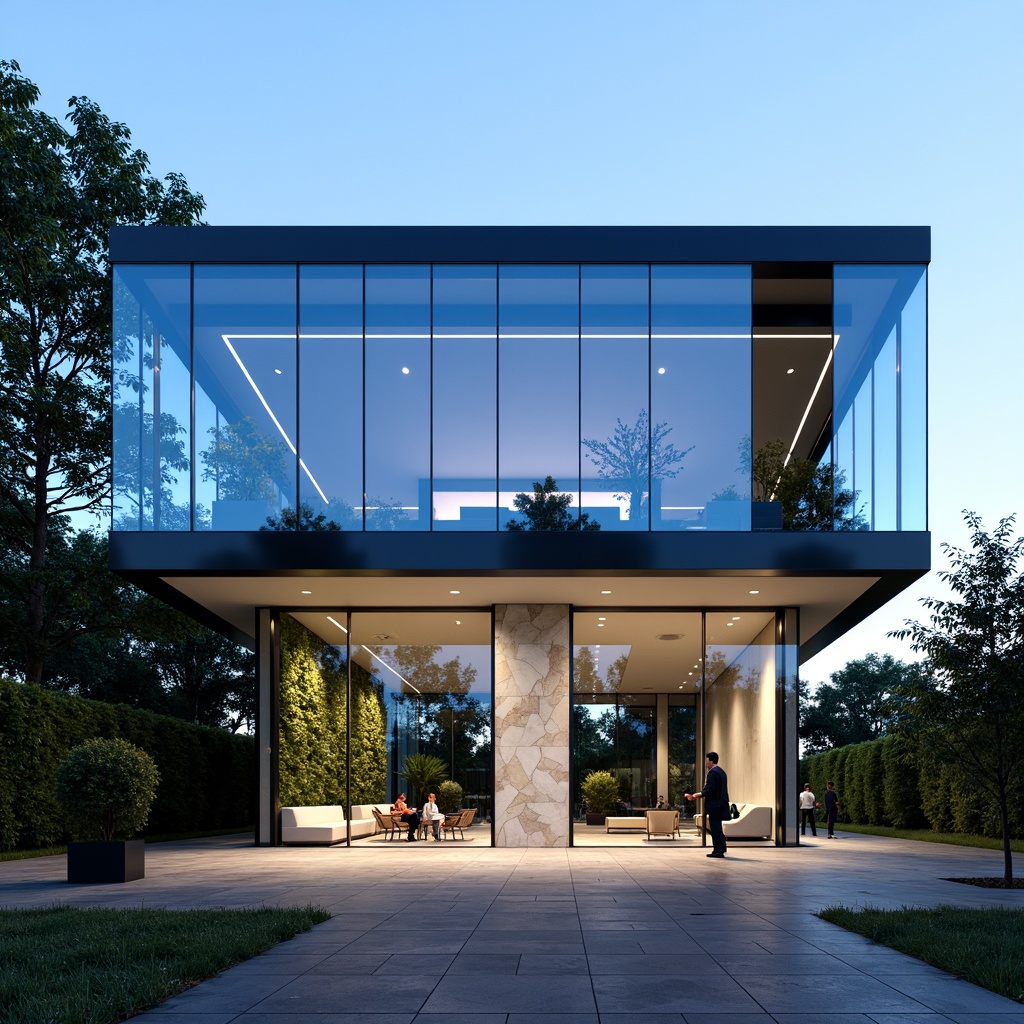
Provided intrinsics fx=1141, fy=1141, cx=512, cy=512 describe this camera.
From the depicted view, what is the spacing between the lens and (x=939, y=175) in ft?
135

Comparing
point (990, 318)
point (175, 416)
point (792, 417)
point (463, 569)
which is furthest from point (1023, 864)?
point (990, 318)

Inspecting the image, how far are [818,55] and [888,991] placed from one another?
74.0 feet

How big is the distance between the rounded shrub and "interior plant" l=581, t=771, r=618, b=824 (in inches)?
350

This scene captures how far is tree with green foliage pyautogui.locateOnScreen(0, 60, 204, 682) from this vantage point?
970 inches

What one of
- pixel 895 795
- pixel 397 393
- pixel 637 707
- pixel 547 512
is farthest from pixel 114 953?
pixel 895 795

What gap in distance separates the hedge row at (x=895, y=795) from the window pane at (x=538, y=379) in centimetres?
863

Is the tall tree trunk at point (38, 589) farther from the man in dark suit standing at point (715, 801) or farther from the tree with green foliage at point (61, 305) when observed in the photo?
the man in dark suit standing at point (715, 801)

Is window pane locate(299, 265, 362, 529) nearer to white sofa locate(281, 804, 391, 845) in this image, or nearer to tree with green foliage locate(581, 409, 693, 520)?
tree with green foliage locate(581, 409, 693, 520)

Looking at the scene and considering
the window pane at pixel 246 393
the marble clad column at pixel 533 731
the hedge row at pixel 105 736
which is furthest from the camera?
the marble clad column at pixel 533 731

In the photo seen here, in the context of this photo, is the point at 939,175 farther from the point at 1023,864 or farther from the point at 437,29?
the point at 1023,864

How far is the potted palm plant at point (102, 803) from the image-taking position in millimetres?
14070

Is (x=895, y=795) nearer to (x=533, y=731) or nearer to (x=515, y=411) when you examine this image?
(x=533, y=731)

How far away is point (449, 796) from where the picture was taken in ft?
70.1

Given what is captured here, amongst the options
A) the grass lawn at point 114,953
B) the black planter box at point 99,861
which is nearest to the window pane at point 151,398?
the black planter box at point 99,861
